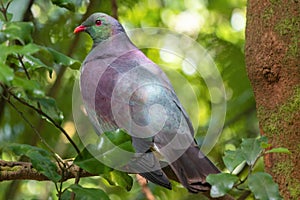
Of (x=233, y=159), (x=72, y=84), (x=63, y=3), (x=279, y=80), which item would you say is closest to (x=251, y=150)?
(x=233, y=159)

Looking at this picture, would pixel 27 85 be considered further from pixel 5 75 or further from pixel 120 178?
pixel 120 178

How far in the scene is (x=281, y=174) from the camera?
77.2 inches

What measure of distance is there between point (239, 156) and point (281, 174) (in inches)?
19.9

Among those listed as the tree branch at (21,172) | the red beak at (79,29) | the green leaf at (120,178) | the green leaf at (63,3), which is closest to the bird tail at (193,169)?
the green leaf at (120,178)

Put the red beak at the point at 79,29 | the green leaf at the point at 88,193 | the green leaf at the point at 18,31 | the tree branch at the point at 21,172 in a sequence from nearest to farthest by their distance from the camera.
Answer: the green leaf at the point at 18,31 < the green leaf at the point at 88,193 < the tree branch at the point at 21,172 < the red beak at the point at 79,29

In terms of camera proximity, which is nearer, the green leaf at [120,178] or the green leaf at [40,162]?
the green leaf at [40,162]

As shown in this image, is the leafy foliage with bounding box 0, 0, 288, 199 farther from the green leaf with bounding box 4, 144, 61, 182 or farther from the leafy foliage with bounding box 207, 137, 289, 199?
the leafy foliage with bounding box 207, 137, 289, 199

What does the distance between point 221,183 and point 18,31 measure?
1.81 ft

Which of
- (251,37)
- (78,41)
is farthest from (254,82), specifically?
(78,41)

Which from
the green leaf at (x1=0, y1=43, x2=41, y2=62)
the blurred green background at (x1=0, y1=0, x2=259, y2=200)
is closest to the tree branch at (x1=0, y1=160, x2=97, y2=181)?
the green leaf at (x1=0, y1=43, x2=41, y2=62)

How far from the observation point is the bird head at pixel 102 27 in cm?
246

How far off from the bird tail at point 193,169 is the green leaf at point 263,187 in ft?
0.93

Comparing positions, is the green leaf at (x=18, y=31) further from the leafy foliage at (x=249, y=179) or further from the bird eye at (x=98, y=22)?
the bird eye at (x=98, y=22)

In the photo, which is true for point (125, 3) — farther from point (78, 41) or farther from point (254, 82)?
point (254, 82)
